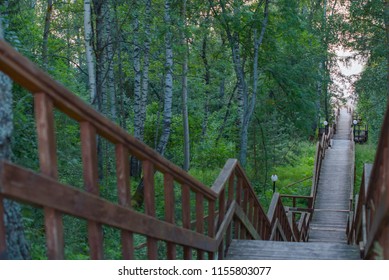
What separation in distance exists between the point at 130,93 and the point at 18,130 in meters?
17.4

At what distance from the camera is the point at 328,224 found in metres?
15.4

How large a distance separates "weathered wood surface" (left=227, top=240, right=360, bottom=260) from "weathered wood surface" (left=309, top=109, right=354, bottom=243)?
27.7ft

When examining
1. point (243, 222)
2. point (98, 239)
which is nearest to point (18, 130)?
point (243, 222)

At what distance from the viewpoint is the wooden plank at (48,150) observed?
2.26 meters

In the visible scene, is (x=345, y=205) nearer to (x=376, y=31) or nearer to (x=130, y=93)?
(x=376, y=31)

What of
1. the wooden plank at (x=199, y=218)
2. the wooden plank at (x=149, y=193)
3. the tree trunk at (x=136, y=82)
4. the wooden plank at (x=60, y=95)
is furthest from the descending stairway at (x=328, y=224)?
Answer: the tree trunk at (x=136, y=82)

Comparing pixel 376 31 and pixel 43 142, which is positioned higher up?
pixel 376 31

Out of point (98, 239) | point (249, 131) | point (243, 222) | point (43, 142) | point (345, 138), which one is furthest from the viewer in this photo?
point (345, 138)

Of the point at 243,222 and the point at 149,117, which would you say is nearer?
the point at 243,222

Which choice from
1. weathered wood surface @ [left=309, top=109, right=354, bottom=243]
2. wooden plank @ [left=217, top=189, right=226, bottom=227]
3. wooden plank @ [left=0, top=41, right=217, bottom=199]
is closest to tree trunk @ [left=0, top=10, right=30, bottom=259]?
wooden plank @ [left=0, top=41, right=217, bottom=199]

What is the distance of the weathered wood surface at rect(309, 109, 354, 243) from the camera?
47.6ft

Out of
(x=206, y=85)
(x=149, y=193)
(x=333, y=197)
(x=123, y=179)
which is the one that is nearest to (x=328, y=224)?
(x=333, y=197)

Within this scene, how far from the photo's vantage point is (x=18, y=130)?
588 cm

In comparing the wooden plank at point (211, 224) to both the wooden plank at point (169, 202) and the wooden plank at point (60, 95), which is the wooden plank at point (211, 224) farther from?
the wooden plank at point (60, 95)
